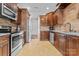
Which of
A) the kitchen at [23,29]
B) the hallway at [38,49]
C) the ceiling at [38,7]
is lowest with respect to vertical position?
the hallway at [38,49]

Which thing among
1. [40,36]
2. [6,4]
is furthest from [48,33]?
[6,4]

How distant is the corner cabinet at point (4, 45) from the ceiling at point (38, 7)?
733 mm

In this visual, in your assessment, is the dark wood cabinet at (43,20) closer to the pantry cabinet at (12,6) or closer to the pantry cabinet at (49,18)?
the pantry cabinet at (49,18)


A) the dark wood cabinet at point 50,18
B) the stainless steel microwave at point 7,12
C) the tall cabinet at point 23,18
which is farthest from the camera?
the dark wood cabinet at point 50,18

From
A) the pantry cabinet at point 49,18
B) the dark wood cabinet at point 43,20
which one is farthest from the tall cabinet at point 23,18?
the pantry cabinet at point 49,18

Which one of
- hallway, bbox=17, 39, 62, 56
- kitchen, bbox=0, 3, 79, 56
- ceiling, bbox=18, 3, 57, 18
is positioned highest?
ceiling, bbox=18, 3, 57, 18

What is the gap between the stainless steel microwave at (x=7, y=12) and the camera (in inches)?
102

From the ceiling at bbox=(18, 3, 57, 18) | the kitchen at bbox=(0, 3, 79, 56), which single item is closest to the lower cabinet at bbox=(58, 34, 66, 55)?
the kitchen at bbox=(0, 3, 79, 56)

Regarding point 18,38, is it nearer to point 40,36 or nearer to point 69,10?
point 40,36

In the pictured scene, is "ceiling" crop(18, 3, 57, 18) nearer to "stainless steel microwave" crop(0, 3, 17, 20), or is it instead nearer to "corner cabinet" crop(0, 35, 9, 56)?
"stainless steel microwave" crop(0, 3, 17, 20)

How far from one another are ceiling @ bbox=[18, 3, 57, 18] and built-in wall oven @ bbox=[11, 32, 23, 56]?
530mm

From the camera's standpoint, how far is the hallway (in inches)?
110

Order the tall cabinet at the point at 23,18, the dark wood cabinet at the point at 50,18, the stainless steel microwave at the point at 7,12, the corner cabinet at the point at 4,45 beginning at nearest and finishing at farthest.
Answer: the corner cabinet at the point at 4,45 → the stainless steel microwave at the point at 7,12 → the tall cabinet at the point at 23,18 → the dark wood cabinet at the point at 50,18

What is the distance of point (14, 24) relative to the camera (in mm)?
3033
